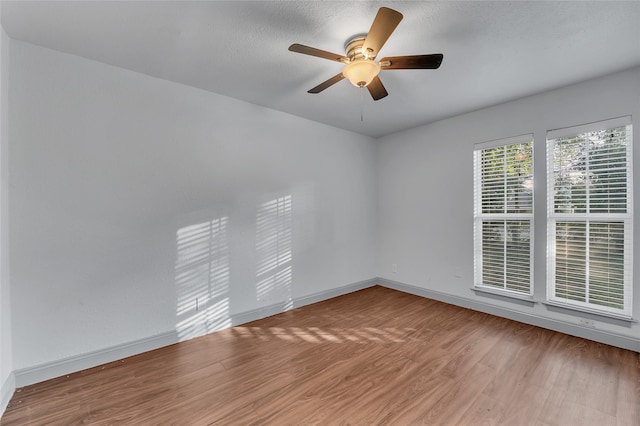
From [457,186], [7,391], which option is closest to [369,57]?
[457,186]

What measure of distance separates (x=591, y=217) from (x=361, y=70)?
9.10 feet

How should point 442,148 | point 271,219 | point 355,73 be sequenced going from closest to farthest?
point 355,73, point 271,219, point 442,148

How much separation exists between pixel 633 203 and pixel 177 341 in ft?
15.0

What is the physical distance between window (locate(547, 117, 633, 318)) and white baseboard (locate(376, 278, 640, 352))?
0.73ft

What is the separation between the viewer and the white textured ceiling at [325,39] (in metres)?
1.70

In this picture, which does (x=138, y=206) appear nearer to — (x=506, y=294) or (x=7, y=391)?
(x=7, y=391)

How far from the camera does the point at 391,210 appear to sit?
453cm

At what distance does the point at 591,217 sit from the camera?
8.72ft

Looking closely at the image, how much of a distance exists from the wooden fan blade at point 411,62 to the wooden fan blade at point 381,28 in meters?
0.12

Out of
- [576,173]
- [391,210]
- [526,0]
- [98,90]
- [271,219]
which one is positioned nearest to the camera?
[526,0]

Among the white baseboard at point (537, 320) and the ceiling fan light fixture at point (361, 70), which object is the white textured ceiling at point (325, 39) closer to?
the ceiling fan light fixture at point (361, 70)

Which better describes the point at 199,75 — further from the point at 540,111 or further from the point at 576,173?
the point at 576,173

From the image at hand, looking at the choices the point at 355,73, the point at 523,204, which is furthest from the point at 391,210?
the point at 355,73

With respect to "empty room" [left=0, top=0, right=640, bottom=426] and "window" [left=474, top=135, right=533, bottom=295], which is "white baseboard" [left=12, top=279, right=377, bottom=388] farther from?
"window" [left=474, top=135, right=533, bottom=295]
